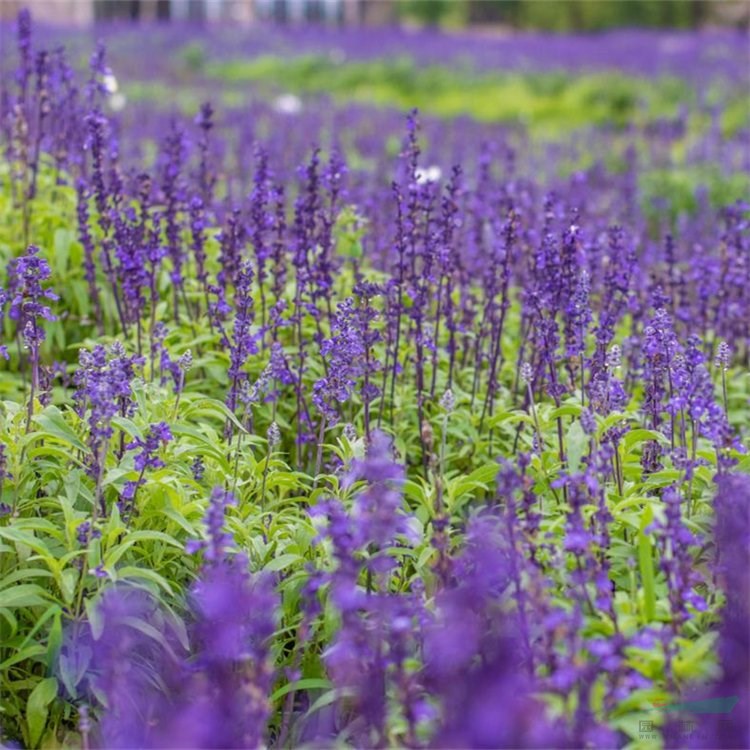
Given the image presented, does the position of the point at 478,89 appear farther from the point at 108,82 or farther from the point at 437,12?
the point at 437,12

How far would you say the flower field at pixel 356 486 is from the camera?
2.66 meters

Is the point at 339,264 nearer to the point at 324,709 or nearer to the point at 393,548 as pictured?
the point at 393,548

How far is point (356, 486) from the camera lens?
414 cm

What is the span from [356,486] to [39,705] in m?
1.29

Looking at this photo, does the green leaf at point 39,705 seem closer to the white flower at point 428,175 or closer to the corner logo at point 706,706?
the corner logo at point 706,706

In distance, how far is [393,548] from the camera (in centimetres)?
370

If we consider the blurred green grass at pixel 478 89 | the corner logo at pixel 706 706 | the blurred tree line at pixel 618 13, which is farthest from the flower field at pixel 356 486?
the blurred tree line at pixel 618 13

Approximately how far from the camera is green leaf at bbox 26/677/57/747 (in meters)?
3.37

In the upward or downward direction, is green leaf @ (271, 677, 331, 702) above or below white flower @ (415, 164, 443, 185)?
below

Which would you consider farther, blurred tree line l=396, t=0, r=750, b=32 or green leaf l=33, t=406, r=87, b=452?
blurred tree line l=396, t=0, r=750, b=32

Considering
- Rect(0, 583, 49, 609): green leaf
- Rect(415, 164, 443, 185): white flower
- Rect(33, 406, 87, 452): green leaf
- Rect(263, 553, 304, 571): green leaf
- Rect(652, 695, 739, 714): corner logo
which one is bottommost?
Rect(0, 583, 49, 609): green leaf

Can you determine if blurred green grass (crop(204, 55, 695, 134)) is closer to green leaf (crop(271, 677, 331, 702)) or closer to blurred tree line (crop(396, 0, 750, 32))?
green leaf (crop(271, 677, 331, 702))

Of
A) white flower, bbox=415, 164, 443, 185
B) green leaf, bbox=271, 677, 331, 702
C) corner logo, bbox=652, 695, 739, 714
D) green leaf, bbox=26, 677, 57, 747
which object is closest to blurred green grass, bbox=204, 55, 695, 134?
white flower, bbox=415, 164, 443, 185

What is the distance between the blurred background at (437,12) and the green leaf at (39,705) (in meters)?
36.4
